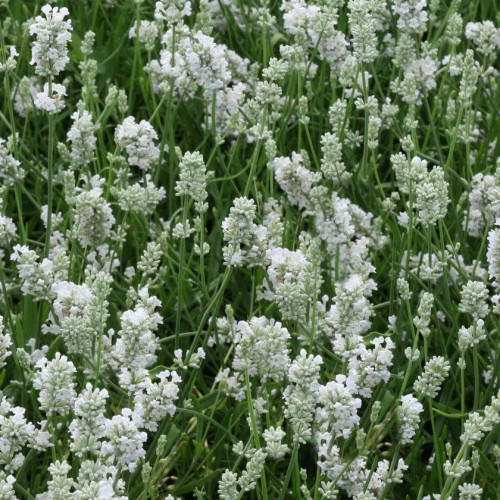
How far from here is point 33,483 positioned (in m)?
2.55

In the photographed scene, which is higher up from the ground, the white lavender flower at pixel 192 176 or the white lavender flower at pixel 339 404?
the white lavender flower at pixel 192 176

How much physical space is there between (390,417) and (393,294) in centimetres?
37

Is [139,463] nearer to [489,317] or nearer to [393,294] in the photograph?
[393,294]

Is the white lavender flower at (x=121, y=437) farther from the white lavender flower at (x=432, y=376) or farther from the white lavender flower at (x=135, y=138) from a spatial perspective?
the white lavender flower at (x=135, y=138)

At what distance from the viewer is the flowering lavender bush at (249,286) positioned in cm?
229

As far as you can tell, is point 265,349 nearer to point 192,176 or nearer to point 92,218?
point 192,176

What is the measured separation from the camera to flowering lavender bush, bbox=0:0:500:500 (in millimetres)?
2287

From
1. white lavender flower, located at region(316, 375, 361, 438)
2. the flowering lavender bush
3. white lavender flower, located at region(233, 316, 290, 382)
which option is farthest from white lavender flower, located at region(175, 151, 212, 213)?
white lavender flower, located at region(316, 375, 361, 438)

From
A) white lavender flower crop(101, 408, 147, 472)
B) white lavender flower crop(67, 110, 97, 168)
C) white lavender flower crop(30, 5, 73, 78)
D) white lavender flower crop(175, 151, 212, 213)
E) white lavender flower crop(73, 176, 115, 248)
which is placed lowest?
white lavender flower crop(101, 408, 147, 472)

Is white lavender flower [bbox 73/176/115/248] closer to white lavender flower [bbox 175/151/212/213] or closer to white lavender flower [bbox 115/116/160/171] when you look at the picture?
white lavender flower [bbox 115/116/160/171]

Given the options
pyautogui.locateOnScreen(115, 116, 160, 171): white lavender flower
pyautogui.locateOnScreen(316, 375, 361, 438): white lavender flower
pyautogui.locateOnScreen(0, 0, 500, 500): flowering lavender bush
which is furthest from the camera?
pyautogui.locateOnScreen(115, 116, 160, 171): white lavender flower

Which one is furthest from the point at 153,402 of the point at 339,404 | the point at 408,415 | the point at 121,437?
the point at 408,415

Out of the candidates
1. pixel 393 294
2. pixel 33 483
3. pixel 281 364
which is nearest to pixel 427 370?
pixel 281 364

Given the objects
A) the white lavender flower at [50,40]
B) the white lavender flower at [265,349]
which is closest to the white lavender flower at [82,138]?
the white lavender flower at [50,40]
